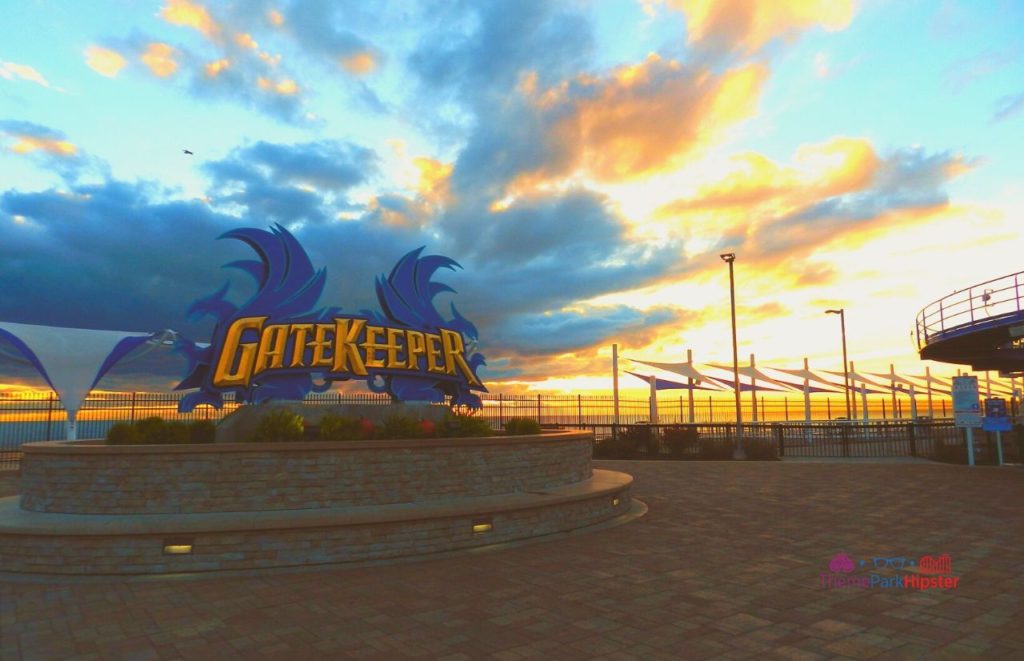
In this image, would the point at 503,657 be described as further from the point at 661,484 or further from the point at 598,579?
the point at 661,484

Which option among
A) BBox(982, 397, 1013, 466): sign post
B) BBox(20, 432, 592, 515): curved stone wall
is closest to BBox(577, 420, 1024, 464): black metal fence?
BBox(982, 397, 1013, 466): sign post

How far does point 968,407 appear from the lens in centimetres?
2297

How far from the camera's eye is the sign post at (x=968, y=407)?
74.6 feet

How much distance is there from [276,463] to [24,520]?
3.73 meters

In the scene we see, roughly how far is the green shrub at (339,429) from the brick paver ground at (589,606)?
281 cm

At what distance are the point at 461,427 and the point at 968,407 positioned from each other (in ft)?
68.1

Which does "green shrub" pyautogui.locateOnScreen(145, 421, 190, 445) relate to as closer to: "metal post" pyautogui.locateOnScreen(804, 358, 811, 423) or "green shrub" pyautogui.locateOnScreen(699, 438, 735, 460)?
"green shrub" pyautogui.locateOnScreen(699, 438, 735, 460)

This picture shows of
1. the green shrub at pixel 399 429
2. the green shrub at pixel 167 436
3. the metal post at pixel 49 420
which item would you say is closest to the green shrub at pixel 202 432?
the green shrub at pixel 167 436

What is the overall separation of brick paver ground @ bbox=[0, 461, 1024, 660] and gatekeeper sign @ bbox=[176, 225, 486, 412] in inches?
192

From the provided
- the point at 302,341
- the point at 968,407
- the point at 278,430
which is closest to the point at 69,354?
the point at 302,341

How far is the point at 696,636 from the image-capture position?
20.1ft

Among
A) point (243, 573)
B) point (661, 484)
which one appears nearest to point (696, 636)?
point (243, 573)

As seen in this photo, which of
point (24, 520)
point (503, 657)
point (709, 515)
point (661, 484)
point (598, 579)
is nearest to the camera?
point (503, 657)

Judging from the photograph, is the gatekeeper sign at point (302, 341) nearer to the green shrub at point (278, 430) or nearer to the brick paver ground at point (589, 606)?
the green shrub at point (278, 430)
